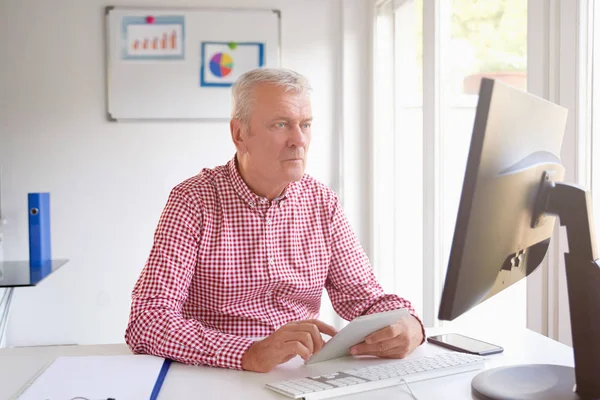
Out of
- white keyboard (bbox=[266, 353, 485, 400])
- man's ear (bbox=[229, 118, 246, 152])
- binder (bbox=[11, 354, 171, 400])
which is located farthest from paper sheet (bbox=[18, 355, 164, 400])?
man's ear (bbox=[229, 118, 246, 152])

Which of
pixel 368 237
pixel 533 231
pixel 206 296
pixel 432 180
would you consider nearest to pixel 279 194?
pixel 206 296

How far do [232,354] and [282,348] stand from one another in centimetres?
11

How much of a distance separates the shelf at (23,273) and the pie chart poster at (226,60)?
1.35 meters

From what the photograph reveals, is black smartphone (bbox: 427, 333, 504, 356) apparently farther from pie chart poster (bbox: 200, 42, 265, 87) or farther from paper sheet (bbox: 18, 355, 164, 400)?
pie chart poster (bbox: 200, 42, 265, 87)

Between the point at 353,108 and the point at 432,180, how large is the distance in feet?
3.90

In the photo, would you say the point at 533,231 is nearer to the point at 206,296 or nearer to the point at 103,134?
the point at 206,296

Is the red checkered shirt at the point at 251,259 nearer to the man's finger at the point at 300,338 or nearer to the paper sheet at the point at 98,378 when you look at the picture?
the paper sheet at the point at 98,378

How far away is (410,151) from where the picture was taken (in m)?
3.19

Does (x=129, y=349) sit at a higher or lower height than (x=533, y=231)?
lower

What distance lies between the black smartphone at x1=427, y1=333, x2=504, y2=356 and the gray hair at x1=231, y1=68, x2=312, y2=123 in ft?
2.43

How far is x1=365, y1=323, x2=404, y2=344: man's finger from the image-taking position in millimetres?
1311

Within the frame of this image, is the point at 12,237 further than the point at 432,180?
Yes

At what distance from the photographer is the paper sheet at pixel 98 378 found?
1.06 m

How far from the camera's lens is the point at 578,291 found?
39.3 inches
